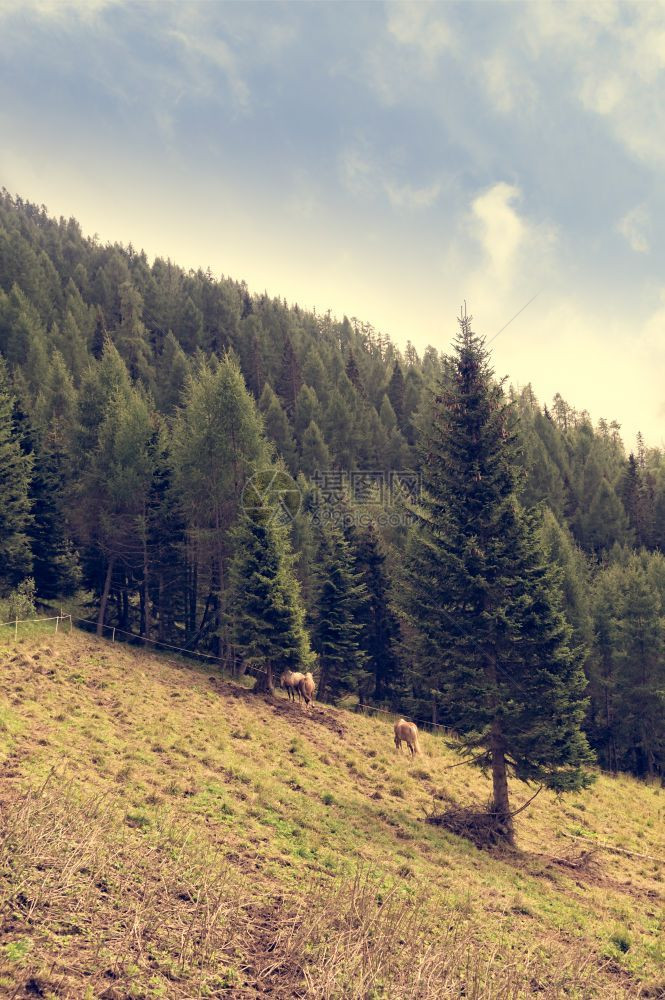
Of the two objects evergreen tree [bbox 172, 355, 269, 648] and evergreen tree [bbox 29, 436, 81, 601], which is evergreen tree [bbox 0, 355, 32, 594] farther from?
evergreen tree [bbox 172, 355, 269, 648]

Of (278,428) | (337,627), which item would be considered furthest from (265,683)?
(278,428)

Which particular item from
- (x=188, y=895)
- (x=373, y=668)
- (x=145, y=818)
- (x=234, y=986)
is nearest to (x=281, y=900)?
(x=188, y=895)

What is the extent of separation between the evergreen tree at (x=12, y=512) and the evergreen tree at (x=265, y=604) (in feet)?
49.9

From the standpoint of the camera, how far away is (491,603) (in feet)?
60.9

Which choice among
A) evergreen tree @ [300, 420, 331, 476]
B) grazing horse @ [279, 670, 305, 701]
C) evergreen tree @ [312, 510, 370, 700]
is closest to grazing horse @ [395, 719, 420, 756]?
grazing horse @ [279, 670, 305, 701]

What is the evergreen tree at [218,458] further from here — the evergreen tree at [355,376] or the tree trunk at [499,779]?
the evergreen tree at [355,376]

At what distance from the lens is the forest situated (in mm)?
29688

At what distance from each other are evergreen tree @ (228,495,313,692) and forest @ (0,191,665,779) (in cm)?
9

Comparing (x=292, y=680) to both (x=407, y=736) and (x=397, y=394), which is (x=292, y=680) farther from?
(x=397, y=394)

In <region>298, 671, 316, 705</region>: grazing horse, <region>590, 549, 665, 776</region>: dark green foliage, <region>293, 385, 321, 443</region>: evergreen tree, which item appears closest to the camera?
<region>298, 671, 316, 705</region>: grazing horse

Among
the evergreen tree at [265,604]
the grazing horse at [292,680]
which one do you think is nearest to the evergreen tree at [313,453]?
the evergreen tree at [265,604]

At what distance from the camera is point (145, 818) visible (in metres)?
11.1

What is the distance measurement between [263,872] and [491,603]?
11.1 m

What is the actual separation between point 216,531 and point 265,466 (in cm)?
503
